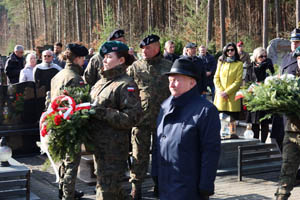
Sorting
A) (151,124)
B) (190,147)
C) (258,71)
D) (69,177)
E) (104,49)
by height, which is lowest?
(69,177)

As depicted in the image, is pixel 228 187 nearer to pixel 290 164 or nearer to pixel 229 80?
pixel 290 164

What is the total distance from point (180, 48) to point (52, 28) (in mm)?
46471

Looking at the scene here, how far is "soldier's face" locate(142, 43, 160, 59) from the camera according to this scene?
7.00 m

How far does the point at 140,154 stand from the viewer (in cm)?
696

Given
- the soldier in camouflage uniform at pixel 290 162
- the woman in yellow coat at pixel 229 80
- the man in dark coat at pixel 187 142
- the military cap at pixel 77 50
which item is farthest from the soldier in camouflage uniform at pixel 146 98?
the woman in yellow coat at pixel 229 80

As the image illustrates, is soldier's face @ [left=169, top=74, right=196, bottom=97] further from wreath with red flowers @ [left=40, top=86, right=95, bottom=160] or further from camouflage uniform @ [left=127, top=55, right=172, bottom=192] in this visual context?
camouflage uniform @ [left=127, top=55, right=172, bottom=192]

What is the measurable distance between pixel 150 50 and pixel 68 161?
1.96 meters

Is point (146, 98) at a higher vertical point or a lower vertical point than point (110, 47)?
lower

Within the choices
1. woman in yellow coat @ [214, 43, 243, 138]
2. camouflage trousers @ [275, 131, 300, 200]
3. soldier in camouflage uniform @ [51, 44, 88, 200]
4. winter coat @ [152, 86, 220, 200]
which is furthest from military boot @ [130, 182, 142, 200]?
woman in yellow coat @ [214, 43, 243, 138]

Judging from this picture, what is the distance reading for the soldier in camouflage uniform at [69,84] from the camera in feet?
19.5

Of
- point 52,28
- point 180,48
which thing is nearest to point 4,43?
point 52,28

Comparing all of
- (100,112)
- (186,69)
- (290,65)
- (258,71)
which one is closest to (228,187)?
(290,65)

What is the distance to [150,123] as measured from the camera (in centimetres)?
700

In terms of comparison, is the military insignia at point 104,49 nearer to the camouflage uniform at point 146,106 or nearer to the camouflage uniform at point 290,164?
the camouflage uniform at point 146,106
